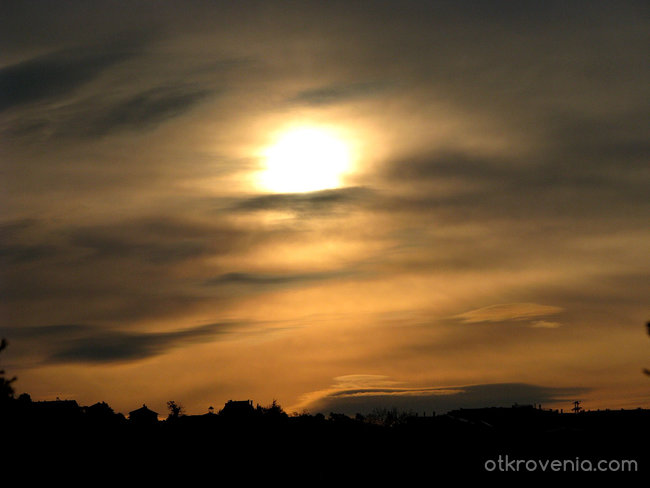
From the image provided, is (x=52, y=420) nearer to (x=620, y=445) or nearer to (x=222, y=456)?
(x=222, y=456)

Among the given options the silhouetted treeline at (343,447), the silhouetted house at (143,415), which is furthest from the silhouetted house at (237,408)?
the silhouetted treeline at (343,447)

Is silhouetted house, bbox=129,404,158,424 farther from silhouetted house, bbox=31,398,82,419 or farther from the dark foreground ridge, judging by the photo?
the dark foreground ridge

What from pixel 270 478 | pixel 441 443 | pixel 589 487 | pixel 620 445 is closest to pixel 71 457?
pixel 270 478

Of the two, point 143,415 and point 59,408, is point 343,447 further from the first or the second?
point 143,415

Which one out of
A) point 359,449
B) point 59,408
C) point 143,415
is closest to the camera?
point 359,449

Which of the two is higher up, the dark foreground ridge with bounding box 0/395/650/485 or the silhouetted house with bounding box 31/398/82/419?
the silhouetted house with bounding box 31/398/82/419

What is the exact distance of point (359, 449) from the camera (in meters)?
91.8

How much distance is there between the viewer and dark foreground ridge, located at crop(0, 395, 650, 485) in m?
72.4

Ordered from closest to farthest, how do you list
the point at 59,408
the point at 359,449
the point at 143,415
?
the point at 359,449, the point at 59,408, the point at 143,415

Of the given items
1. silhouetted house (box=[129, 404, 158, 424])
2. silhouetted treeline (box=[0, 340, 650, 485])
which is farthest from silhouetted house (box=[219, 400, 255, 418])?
silhouetted treeline (box=[0, 340, 650, 485])

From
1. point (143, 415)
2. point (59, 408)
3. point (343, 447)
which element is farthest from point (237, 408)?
point (343, 447)

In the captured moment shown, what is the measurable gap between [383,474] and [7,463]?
35376 mm

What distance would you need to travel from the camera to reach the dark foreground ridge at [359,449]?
72.4 metres

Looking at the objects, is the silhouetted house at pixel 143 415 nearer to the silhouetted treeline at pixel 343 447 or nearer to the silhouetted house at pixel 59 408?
the silhouetted house at pixel 59 408
